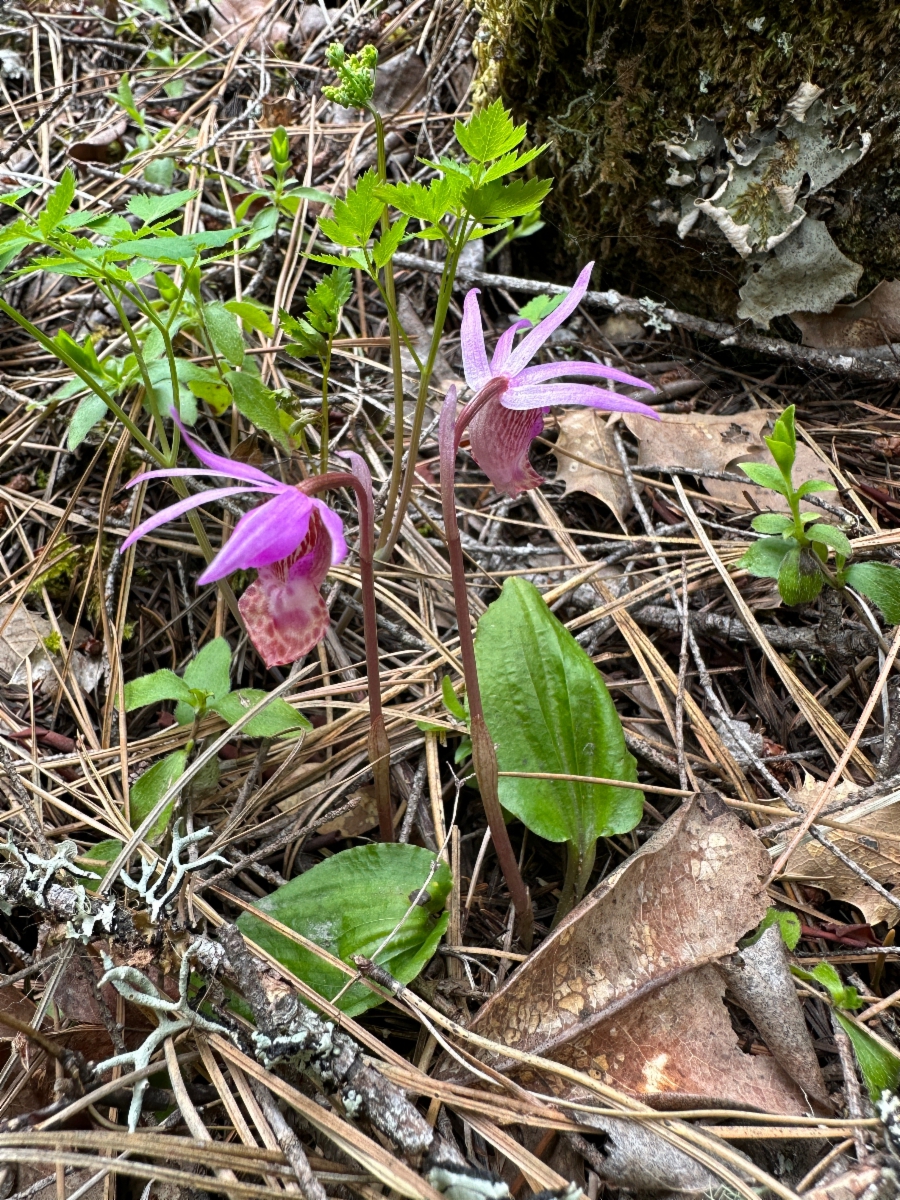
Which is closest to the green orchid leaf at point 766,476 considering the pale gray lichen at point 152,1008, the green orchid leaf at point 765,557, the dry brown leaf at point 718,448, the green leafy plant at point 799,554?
the green leafy plant at point 799,554

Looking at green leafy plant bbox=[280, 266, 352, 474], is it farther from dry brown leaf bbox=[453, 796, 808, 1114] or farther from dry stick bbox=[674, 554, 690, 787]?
dry brown leaf bbox=[453, 796, 808, 1114]

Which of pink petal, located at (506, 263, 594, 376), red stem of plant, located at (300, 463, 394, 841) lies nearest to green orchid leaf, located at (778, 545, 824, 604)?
pink petal, located at (506, 263, 594, 376)

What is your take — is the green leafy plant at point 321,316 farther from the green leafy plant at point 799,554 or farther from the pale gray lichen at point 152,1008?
the pale gray lichen at point 152,1008

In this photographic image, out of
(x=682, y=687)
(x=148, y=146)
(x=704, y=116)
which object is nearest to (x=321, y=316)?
(x=682, y=687)

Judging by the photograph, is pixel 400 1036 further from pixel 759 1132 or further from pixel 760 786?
pixel 760 786

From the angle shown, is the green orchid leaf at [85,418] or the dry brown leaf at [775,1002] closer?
the dry brown leaf at [775,1002]
